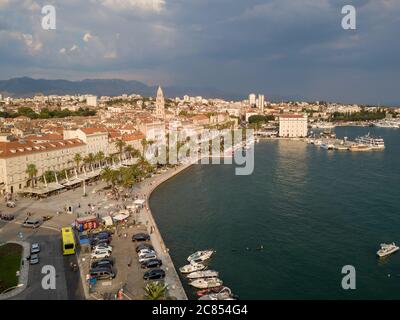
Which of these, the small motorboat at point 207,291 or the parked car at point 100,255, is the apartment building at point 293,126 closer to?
the parked car at point 100,255

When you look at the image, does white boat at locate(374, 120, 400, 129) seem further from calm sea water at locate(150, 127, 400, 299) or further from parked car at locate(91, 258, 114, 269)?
parked car at locate(91, 258, 114, 269)

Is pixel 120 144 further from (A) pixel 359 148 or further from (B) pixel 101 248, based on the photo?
(A) pixel 359 148

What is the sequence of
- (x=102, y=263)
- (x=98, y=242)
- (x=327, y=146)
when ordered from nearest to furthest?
(x=102, y=263) → (x=98, y=242) → (x=327, y=146)

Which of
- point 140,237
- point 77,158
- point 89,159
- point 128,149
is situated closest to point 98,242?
point 140,237
